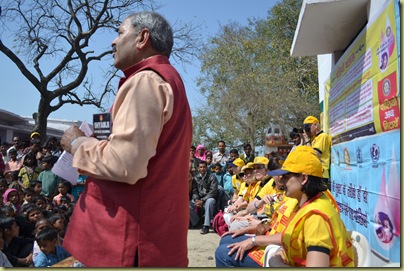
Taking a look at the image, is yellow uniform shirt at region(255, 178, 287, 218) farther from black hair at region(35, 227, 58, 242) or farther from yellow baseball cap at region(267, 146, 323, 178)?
black hair at region(35, 227, 58, 242)

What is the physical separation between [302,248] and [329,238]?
8.1 inches

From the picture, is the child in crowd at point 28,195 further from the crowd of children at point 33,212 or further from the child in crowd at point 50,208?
the child in crowd at point 50,208

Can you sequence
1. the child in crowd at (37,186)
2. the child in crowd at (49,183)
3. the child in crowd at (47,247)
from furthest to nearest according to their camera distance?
the child in crowd at (49,183) < the child in crowd at (37,186) < the child in crowd at (47,247)

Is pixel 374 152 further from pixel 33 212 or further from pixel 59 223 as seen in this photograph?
pixel 33 212

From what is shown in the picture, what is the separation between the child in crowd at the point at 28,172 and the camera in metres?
7.39

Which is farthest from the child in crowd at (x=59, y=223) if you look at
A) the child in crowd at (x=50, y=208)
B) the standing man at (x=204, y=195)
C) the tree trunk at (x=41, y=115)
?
the tree trunk at (x=41, y=115)

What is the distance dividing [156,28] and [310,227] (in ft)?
4.46

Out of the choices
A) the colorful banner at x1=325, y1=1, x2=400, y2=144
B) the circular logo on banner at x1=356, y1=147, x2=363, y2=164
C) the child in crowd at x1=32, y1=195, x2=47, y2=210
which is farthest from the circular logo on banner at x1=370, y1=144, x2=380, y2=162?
the child in crowd at x1=32, y1=195, x2=47, y2=210

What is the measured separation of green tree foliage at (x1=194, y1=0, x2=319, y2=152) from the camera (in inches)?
677

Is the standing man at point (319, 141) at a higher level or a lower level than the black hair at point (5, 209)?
higher

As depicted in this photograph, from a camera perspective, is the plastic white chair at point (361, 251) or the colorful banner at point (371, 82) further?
the colorful banner at point (371, 82)

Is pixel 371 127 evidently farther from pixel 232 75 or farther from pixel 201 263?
pixel 232 75

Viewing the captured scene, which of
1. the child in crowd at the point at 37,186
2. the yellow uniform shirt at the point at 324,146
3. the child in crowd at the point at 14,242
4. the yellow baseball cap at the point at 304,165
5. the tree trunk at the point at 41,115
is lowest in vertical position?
the child in crowd at the point at 14,242

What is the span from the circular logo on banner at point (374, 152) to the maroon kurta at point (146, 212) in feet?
8.22
